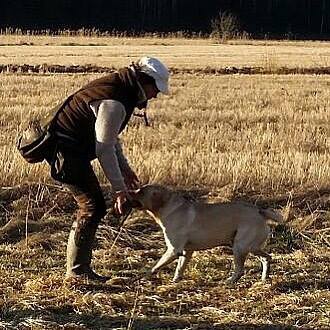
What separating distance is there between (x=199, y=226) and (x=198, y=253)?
1004 millimetres

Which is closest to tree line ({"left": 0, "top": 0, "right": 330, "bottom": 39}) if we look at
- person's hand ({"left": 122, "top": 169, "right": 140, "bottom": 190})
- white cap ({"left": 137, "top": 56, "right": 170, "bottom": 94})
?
person's hand ({"left": 122, "top": 169, "right": 140, "bottom": 190})

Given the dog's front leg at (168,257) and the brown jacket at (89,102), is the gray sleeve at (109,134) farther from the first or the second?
the dog's front leg at (168,257)

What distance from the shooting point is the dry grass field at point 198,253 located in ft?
20.4

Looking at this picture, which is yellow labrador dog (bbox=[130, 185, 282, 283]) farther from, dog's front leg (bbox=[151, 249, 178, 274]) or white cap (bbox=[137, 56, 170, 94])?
white cap (bbox=[137, 56, 170, 94])

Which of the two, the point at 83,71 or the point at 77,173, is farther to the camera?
the point at 83,71

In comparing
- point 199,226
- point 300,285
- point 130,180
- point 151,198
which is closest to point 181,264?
point 199,226

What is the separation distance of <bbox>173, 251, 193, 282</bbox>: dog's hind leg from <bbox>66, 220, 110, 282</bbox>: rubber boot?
58cm

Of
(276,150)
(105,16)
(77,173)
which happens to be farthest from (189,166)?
(105,16)

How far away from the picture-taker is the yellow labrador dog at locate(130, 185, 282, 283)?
275 inches

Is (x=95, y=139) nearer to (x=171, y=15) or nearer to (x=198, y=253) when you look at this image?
(x=198, y=253)

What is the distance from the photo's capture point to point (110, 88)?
652cm

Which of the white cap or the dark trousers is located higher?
the white cap

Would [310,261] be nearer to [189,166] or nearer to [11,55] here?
[189,166]

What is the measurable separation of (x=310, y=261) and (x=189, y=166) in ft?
10.4
